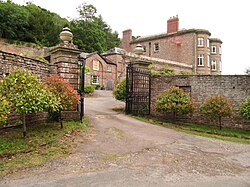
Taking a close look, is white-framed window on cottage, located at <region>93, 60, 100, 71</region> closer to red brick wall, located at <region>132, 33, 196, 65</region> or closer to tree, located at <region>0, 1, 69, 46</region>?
tree, located at <region>0, 1, 69, 46</region>

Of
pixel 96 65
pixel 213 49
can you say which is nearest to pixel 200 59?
pixel 213 49

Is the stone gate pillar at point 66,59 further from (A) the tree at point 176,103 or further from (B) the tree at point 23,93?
(A) the tree at point 176,103

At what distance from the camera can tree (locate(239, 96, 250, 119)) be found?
8.83 metres

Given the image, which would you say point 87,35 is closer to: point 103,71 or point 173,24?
point 103,71

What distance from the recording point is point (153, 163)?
15.1ft

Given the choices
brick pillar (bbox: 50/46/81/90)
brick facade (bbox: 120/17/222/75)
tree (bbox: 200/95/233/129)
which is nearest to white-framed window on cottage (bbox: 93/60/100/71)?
brick facade (bbox: 120/17/222/75)

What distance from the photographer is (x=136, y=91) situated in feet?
36.5

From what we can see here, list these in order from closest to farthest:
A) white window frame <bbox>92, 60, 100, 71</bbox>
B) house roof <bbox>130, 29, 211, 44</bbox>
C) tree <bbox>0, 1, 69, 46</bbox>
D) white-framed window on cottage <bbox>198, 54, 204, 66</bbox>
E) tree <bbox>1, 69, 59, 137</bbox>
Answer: tree <bbox>1, 69, 59, 137</bbox> → tree <bbox>0, 1, 69, 46</bbox> → white window frame <bbox>92, 60, 100, 71</bbox> → house roof <bbox>130, 29, 211, 44</bbox> → white-framed window on cottage <bbox>198, 54, 204, 66</bbox>

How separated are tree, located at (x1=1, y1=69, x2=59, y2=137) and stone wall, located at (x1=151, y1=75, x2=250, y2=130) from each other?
24.0 ft

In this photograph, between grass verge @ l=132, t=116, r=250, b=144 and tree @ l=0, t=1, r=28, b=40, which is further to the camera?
tree @ l=0, t=1, r=28, b=40

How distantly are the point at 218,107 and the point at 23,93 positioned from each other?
8.43m

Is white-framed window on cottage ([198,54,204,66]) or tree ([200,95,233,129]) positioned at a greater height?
white-framed window on cottage ([198,54,204,66])

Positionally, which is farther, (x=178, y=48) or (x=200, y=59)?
(x=178, y=48)


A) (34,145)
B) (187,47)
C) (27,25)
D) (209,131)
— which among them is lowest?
(209,131)
